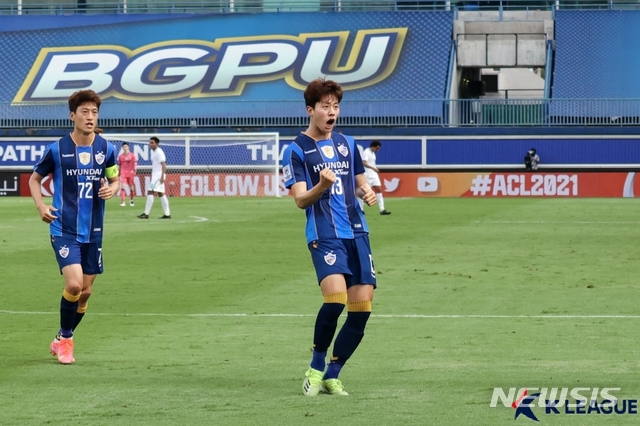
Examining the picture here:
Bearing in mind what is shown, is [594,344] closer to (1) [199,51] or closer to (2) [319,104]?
(2) [319,104]

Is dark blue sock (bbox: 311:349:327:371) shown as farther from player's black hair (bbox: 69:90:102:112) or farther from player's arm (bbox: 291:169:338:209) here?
player's black hair (bbox: 69:90:102:112)

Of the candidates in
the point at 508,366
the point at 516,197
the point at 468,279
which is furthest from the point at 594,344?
the point at 516,197

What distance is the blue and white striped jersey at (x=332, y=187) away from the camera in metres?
7.82

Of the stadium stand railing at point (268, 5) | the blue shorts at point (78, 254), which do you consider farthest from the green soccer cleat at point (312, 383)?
the stadium stand railing at point (268, 5)

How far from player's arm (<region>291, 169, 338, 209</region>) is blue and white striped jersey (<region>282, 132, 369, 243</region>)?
0.26ft

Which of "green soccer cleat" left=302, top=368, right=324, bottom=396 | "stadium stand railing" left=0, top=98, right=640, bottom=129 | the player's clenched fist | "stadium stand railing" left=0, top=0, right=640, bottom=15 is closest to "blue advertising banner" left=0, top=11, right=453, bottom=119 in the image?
"stadium stand railing" left=0, top=98, right=640, bottom=129

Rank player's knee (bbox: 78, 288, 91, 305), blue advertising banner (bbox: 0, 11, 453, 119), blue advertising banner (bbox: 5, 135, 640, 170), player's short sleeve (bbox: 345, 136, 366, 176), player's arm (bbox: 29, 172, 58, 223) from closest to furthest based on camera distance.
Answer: player's short sleeve (bbox: 345, 136, 366, 176)
player's arm (bbox: 29, 172, 58, 223)
player's knee (bbox: 78, 288, 91, 305)
blue advertising banner (bbox: 5, 135, 640, 170)
blue advertising banner (bbox: 0, 11, 453, 119)

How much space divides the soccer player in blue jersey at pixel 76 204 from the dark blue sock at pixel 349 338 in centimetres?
239

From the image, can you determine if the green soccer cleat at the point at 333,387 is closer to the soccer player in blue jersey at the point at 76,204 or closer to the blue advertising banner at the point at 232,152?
the soccer player in blue jersey at the point at 76,204

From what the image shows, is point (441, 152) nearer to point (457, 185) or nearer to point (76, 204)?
point (457, 185)

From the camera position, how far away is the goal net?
135ft

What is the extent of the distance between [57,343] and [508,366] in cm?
343

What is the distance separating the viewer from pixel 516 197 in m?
40.8

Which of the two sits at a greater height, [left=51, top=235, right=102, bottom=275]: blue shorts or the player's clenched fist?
the player's clenched fist
